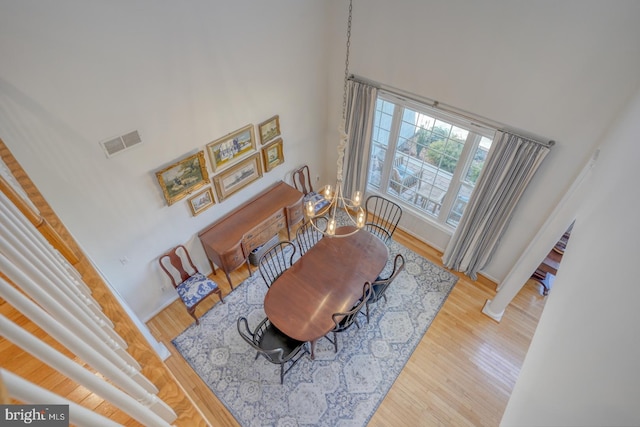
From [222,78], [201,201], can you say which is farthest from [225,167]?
[222,78]

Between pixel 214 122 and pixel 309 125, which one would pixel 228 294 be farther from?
pixel 309 125

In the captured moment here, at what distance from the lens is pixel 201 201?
423 centimetres

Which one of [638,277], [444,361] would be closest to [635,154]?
[638,277]

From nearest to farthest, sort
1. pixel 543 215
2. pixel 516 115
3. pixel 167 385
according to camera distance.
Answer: pixel 167 385, pixel 516 115, pixel 543 215

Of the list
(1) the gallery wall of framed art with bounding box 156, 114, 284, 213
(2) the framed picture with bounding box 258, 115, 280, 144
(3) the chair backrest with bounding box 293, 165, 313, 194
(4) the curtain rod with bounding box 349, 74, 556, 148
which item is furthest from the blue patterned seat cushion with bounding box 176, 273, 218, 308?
A: (4) the curtain rod with bounding box 349, 74, 556, 148

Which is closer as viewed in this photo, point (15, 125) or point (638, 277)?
point (638, 277)

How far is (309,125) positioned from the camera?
5250 millimetres

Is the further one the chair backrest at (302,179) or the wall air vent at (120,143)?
the chair backrest at (302,179)

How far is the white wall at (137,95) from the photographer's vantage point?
2.55 m

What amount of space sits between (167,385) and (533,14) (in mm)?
4073

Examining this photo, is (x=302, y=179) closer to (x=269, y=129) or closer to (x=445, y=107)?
(x=269, y=129)

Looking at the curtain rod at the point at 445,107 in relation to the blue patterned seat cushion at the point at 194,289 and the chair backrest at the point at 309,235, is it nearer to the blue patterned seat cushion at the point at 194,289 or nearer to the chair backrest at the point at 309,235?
the chair backrest at the point at 309,235

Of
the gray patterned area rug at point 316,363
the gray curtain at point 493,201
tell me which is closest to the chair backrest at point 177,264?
the gray patterned area rug at point 316,363

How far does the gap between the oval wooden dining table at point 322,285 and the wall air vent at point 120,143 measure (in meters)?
2.11
